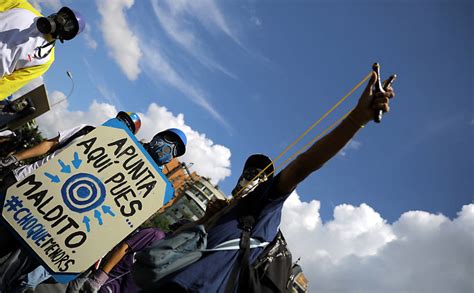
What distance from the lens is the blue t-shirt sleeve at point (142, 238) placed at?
11.7ft

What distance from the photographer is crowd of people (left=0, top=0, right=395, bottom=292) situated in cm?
169

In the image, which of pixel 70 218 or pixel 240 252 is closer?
pixel 240 252

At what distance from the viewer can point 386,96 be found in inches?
66.5

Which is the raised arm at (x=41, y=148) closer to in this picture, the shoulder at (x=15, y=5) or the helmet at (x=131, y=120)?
the helmet at (x=131, y=120)

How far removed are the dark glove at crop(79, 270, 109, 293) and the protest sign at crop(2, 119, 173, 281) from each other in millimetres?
197

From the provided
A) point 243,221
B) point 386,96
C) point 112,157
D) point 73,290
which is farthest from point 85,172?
point 386,96

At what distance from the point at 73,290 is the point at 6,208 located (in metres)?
0.98

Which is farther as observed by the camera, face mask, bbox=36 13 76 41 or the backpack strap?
face mask, bbox=36 13 76 41

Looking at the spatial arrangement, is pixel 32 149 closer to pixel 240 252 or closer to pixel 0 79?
pixel 0 79

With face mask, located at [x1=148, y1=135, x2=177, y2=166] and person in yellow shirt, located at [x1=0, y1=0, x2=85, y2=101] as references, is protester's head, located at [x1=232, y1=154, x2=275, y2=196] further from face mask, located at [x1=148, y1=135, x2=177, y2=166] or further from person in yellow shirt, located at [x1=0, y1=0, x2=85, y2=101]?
person in yellow shirt, located at [x1=0, y1=0, x2=85, y2=101]

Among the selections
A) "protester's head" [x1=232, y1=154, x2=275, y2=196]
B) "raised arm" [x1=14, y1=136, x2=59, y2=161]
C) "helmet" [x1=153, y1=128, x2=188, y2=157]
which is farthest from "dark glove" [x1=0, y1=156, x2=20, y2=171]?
"protester's head" [x1=232, y1=154, x2=275, y2=196]

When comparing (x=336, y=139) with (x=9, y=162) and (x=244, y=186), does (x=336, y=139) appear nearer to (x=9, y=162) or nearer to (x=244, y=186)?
(x=244, y=186)

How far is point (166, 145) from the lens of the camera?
404cm

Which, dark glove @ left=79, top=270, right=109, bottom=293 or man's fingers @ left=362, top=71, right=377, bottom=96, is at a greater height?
man's fingers @ left=362, top=71, right=377, bottom=96
